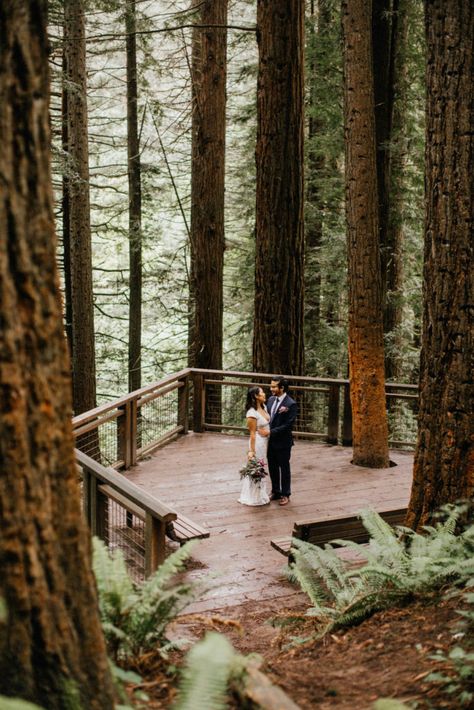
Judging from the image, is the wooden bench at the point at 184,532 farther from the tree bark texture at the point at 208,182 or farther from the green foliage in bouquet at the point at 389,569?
the tree bark texture at the point at 208,182

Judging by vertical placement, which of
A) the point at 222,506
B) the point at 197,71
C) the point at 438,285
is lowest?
the point at 222,506

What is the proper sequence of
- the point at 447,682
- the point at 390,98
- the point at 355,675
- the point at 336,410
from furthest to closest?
1. the point at 390,98
2. the point at 336,410
3. the point at 355,675
4. the point at 447,682

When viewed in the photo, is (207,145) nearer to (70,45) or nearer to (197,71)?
(197,71)

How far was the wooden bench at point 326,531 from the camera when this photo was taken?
22.6ft

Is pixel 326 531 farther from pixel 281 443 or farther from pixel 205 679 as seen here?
pixel 205 679

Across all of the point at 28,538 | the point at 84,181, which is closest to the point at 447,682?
the point at 28,538

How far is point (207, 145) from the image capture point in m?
14.5

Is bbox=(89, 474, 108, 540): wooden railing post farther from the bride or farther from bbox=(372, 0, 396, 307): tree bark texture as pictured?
bbox=(372, 0, 396, 307): tree bark texture

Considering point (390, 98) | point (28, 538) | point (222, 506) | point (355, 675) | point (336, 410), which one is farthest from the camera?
point (390, 98)

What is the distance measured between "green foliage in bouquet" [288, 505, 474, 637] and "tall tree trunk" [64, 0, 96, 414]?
986cm

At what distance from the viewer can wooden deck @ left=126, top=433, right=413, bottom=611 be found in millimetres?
7000

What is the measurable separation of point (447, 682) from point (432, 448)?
8.88 ft

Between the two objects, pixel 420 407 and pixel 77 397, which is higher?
pixel 420 407

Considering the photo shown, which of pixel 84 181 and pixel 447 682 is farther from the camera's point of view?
pixel 84 181
